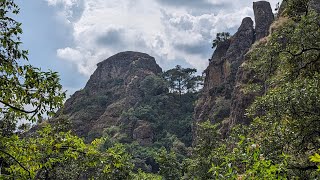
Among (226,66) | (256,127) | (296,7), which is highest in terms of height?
(226,66)

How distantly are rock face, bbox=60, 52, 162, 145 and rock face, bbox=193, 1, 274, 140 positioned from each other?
2349 cm

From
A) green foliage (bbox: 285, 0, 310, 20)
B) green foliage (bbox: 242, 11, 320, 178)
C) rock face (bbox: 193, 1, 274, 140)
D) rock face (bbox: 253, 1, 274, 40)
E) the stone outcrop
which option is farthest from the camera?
rock face (bbox: 253, 1, 274, 40)

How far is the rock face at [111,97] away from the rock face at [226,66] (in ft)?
77.1

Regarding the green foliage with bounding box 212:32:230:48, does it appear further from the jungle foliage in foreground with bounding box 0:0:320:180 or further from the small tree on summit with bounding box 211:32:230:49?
the jungle foliage in foreground with bounding box 0:0:320:180

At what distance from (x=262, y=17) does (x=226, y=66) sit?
16.3 metres

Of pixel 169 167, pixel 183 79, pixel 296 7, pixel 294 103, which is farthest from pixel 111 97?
pixel 294 103

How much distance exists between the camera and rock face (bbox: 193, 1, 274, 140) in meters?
80.6

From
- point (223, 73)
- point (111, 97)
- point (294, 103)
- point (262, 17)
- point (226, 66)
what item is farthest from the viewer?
point (111, 97)

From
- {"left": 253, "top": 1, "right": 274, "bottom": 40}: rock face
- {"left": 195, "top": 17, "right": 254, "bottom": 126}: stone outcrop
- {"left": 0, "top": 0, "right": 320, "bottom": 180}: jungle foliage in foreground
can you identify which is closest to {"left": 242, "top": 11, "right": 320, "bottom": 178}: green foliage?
{"left": 0, "top": 0, "right": 320, "bottom": 180}: jungle foliage in foreground

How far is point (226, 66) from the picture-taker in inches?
3578

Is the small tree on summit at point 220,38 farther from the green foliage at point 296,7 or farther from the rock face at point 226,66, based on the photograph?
the green foliage at point 296,7

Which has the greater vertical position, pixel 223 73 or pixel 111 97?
pixel 111 97

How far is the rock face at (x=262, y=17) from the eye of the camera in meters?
→ 89.8

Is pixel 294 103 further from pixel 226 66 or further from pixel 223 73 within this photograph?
pixel 223 73
